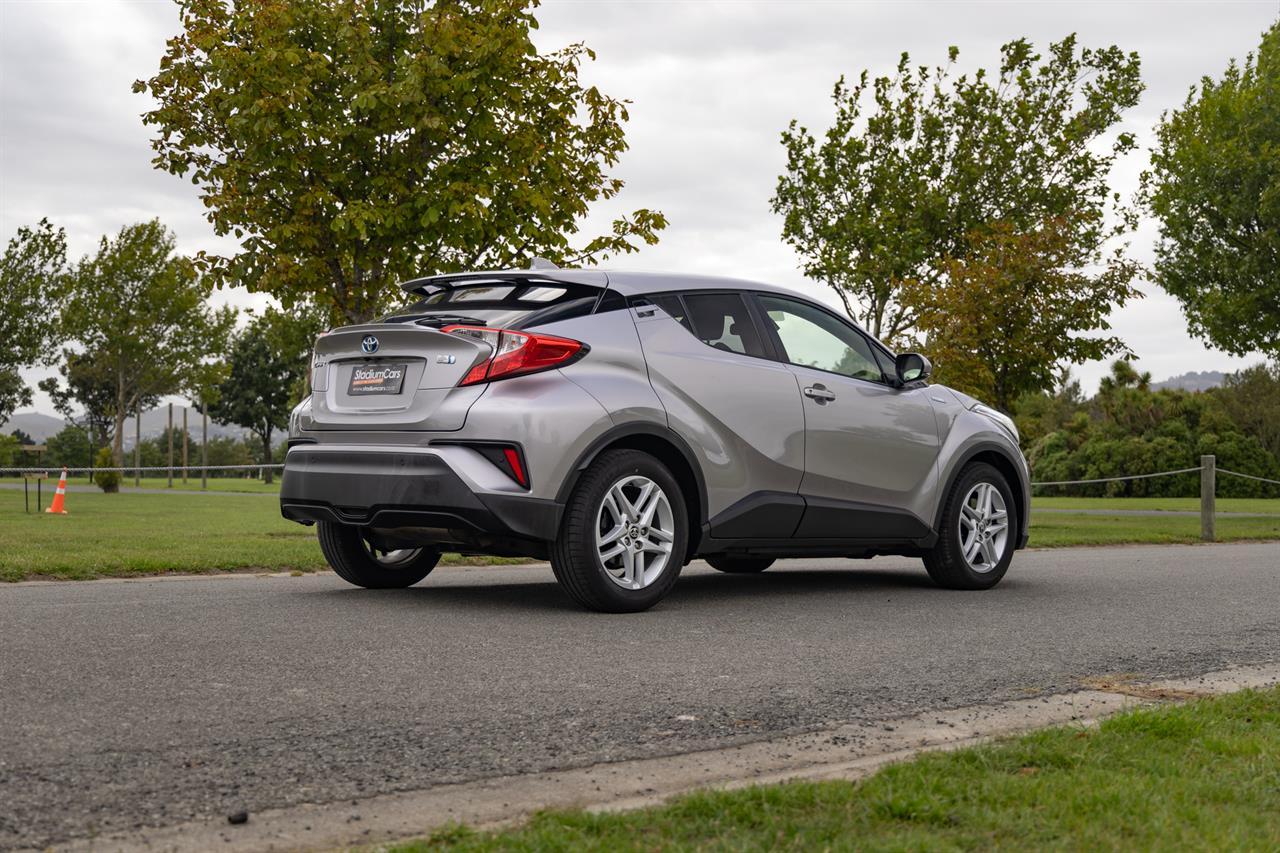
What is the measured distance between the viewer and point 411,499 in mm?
6363

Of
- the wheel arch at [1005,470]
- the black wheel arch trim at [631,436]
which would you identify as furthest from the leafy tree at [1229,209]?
the black wheel arch trim at [631,436]

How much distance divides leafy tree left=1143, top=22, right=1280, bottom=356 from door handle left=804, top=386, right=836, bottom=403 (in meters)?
21.7

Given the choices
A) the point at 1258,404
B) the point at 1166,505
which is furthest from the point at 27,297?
the point at 1258,404

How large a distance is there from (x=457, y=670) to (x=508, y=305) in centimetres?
239

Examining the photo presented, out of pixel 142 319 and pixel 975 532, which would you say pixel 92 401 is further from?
pixel 975 532

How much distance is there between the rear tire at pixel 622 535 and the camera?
6.45m

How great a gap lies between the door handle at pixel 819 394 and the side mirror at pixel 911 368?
81cm

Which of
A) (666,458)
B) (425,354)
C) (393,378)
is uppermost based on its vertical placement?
(425,354)

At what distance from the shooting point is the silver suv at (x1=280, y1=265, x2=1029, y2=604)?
20.9ft

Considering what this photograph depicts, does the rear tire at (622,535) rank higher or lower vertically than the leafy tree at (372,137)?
lower

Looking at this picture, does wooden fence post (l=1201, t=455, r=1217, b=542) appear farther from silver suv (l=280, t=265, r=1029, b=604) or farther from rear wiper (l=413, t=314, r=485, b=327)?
rear wiper (l=413, t=314, r=485, b=327)

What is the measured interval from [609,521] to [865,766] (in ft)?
10.3

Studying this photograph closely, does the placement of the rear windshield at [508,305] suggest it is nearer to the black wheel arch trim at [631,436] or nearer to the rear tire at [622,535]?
the black wheel arch trim at [631,436]

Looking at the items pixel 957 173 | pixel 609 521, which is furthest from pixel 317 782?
pixel 957 173
